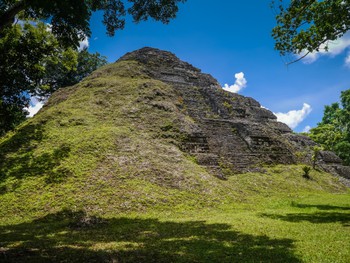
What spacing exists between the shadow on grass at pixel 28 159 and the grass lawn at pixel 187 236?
3144 millimetres

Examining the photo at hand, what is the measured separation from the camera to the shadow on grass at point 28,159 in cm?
1230

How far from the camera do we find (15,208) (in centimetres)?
1031

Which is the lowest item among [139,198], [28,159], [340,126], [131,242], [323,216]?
[131,242]

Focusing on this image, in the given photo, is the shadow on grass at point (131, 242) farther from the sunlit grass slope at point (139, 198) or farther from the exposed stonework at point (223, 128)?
the exposed stonework at point (223, 128)

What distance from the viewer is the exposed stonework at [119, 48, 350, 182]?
58.4 feet

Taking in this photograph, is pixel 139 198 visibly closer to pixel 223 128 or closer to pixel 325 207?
pixel 325 207

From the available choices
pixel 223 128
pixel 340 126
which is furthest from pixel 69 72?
pixel 340 126

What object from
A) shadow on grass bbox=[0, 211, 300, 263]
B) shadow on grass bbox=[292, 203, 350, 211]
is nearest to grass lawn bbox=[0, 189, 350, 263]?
shadow on grass bbox=[0, 211, 300, 263]

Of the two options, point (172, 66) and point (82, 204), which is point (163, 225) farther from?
point (172, 66)

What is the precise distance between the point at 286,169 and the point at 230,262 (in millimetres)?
15449

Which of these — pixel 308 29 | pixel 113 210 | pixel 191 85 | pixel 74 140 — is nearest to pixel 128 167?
pixel 113 210

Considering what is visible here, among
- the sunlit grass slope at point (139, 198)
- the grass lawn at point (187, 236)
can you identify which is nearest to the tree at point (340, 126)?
the sunlit grass slope at point (139, 198)

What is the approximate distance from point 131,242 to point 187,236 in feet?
5.15

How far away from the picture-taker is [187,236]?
7281 millimetres
